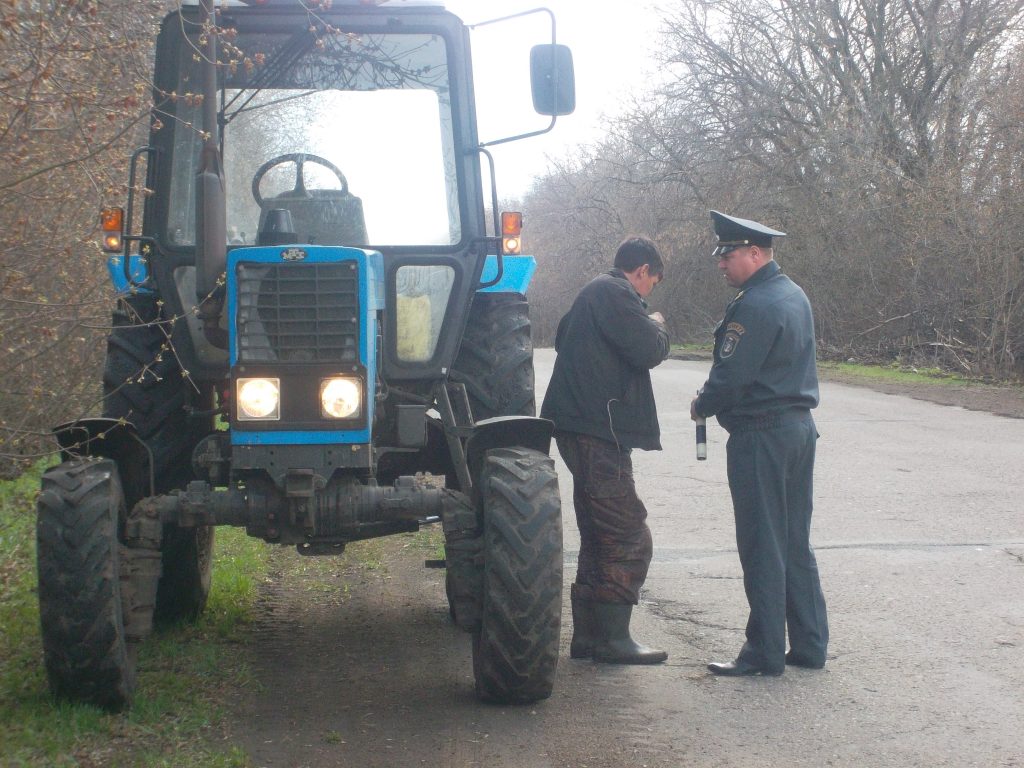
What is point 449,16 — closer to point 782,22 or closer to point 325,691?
point 325,691

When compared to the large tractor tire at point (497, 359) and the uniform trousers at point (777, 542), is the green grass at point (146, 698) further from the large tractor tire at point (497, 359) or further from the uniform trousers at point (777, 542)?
the uniform trousers at point (777, 542)

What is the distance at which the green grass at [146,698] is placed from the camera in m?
4.45

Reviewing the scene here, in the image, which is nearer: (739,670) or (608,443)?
(739,670)

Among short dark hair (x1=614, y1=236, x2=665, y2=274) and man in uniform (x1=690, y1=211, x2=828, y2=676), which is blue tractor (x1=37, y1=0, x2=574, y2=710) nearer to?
short dark hair (x1=614, y1=236, x2=665, y2=274)

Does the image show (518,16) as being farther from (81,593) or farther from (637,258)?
(81,593)

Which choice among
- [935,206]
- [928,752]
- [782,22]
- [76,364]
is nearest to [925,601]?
[928,752]

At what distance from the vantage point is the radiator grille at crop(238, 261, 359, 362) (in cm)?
498

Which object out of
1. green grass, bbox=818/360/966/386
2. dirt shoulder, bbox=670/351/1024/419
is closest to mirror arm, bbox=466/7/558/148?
dirt shoulder, bbox=670/351/1024/419

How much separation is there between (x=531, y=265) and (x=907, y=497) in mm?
4540

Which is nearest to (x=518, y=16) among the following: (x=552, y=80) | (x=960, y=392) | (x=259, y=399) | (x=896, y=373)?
(x=552, y=80)

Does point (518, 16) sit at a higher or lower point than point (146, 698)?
higher

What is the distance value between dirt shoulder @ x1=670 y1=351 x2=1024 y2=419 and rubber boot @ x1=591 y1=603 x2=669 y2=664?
10.5 meters

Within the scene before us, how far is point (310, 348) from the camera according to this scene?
4996 millimetres

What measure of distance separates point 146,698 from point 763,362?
289 cm
